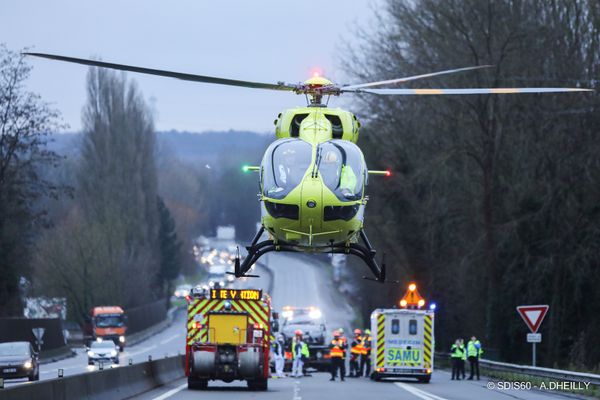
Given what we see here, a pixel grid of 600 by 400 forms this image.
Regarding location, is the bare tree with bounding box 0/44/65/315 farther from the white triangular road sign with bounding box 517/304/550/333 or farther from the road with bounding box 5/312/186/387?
the white triangular road sign with bounding box 517/304/550/333

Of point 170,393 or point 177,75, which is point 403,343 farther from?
point 177,75

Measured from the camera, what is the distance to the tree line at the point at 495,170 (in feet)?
160

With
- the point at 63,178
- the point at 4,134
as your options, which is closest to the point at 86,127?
the point at 4,134

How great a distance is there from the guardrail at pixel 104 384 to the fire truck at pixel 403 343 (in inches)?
264

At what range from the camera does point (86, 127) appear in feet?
323

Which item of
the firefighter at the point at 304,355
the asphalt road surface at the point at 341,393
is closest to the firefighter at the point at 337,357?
the firefighter at the point at 304,355

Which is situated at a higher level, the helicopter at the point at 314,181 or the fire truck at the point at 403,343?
the helicopter at the point at 314,181

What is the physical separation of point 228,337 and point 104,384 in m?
6.76

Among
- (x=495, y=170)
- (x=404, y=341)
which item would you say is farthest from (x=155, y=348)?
(x=404, y=341)

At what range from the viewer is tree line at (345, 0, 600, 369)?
160 ft

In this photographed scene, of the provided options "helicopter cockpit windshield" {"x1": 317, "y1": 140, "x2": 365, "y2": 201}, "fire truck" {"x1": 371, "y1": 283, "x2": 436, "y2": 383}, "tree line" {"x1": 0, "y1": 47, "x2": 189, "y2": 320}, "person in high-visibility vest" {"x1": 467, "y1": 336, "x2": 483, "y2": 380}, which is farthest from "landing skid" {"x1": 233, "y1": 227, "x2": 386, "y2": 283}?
"tree line" {"x1": 0, "y1": 47, "x2": 189, "y2": 320}

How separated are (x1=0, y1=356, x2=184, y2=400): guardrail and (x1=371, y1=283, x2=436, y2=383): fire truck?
22.0 feet

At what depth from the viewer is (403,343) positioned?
136 ft

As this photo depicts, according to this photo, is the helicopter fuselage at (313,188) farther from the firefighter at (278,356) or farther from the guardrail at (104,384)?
the firefighter at (278,356)
